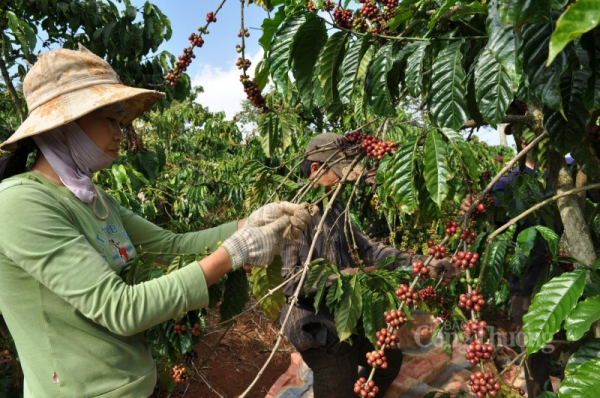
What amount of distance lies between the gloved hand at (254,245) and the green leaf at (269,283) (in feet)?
0.36

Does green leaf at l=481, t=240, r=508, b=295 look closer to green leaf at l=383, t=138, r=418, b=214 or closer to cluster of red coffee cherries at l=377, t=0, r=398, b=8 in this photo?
green leaf at l=383, t=138, r=418, b=214

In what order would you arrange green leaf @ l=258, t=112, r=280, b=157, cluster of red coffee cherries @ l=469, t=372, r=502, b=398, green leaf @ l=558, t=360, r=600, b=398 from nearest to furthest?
green leaf @ l=558, t=360, r=600, b=398
cluster of red coffee cherries @ l=469, t=372, r=502, b=398
green leaf @ l=258, t=112, r=280, b=157

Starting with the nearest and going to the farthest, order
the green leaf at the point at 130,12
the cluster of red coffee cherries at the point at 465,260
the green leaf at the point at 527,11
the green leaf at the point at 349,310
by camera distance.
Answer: the green leaf at the point at 527,11 → the cluster of red coffee cherries at the point at 465,260 → the green leaf at the point at 349,310 → the green leaf at the point at 130,12

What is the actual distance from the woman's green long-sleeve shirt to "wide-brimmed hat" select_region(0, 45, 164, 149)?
17 centimetres

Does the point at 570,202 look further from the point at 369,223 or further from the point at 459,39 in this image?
the point at 369,223

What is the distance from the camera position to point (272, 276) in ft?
5.21

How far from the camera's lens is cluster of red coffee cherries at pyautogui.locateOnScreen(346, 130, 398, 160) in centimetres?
158

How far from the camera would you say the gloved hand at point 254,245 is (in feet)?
4.36

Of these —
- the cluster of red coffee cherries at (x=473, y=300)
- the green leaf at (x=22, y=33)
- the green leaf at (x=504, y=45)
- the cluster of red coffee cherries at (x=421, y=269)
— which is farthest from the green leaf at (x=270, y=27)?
the green leaf at (x=22, y=33)

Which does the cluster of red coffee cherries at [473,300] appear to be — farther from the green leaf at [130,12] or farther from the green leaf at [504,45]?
the green leaf at [130,12]

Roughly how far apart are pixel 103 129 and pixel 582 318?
1.38m

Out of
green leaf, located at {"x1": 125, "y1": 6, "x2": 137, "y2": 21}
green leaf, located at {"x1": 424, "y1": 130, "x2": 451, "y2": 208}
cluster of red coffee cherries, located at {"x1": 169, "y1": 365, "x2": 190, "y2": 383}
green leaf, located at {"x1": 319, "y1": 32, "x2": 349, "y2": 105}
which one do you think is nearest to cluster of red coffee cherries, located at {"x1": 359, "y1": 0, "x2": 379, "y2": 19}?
green leaf, located at {"x1": 319, "y1": 32, "x2": 349, "y2": 105}

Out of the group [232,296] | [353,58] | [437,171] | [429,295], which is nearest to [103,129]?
[232,296]

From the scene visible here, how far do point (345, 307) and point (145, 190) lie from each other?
3.65 meters
